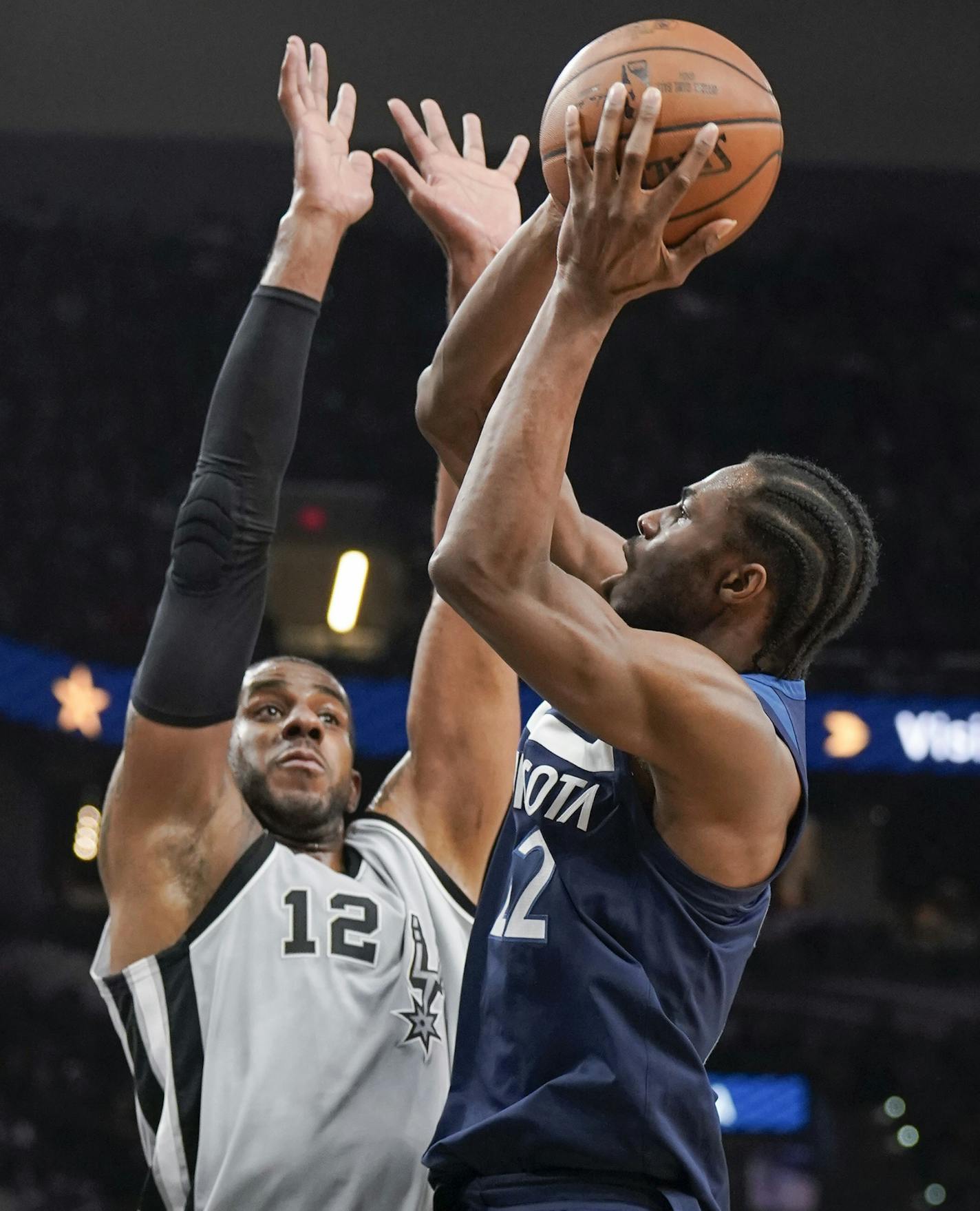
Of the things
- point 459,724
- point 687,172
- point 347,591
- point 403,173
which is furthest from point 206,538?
point 347,591

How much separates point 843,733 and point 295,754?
38.2 feet

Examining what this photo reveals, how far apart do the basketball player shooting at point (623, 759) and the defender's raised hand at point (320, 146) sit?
109 cm

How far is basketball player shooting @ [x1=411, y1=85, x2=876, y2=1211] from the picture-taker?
2031mm

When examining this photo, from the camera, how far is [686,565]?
229 cm

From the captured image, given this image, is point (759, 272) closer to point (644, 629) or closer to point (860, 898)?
point (860, 898)

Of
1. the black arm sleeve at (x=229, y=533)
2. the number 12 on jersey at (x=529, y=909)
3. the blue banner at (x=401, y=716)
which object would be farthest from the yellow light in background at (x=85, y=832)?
the number 12 on jersey at (x=529, y=909)

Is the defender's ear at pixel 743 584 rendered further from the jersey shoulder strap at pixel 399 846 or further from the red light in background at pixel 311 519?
the red light in background at pixel 311 519

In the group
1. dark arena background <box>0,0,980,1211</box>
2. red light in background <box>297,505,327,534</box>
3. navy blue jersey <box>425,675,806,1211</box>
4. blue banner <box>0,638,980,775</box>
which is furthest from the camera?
red light in background <box>297,505,327,534</box>

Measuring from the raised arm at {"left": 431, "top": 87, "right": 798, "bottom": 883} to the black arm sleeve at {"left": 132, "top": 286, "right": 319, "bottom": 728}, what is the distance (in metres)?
0.78

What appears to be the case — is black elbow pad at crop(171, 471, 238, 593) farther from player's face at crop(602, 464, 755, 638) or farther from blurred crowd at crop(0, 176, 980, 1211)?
blurred crowd at crop(0, 176, 980, 1211)

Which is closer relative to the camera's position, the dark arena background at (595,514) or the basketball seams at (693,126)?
the basketball seams at (693,126)

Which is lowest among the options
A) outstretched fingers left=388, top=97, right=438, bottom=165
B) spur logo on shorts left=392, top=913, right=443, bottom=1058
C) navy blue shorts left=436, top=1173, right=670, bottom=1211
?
navy blue shorts left=436, top=1173, right=670, bottom=1211

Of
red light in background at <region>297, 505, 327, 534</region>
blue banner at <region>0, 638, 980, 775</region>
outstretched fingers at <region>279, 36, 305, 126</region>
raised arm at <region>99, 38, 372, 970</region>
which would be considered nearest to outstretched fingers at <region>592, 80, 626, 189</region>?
raised arm at <region>99, 38, 372, 970</region>

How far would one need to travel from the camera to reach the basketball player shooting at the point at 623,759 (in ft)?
6.66
